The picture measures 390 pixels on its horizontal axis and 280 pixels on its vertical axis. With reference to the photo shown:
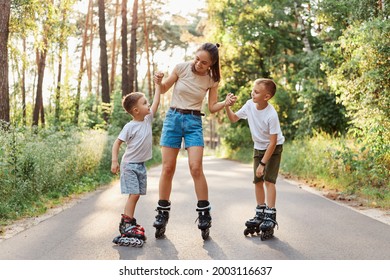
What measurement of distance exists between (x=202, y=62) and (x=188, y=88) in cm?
31

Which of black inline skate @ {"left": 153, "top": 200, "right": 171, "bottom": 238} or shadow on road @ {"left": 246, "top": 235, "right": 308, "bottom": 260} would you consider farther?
black inline skate @ {"left": 153, "top": 200, "right": 171, "bottom": 238}

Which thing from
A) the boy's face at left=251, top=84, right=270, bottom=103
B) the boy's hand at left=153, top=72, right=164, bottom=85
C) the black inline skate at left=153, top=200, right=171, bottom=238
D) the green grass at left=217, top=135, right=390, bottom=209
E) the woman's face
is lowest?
the green grass at left=217, top=135, right=390, bottom=209

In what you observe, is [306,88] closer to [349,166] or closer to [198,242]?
[349,166]

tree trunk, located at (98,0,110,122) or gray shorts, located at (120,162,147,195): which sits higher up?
tree trunk, located at (98,0,110,122)

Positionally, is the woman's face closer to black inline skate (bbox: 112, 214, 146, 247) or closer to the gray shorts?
the gray shorts

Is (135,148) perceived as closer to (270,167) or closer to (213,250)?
(213,250)

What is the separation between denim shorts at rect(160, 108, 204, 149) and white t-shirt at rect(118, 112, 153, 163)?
18 cm

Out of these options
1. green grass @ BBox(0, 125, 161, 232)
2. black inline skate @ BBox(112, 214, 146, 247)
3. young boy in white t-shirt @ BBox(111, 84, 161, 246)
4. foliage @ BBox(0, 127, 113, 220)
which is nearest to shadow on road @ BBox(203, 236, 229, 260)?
black inline skate @ BBox(112, 214, 146, 247)

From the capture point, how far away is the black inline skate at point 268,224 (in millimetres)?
5477


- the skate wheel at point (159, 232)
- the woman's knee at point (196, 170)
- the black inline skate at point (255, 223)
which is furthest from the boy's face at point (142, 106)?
the black inline skate at point (255, 223)

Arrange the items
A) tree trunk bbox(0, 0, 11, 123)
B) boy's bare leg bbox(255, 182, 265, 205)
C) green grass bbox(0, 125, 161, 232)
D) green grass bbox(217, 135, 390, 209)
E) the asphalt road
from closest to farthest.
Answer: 1. the asphalt road
2. boy's bare leg bbox(255, 182, 265, 205)
3. green grass bbox(0, 125, 161, 232)
4. green grass bbox(217, 135, 390, 209)
5. tree trunk bbox(0, 0, 11, 123)

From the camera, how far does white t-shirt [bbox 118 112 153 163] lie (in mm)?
5562

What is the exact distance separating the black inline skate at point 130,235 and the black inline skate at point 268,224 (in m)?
1.20
